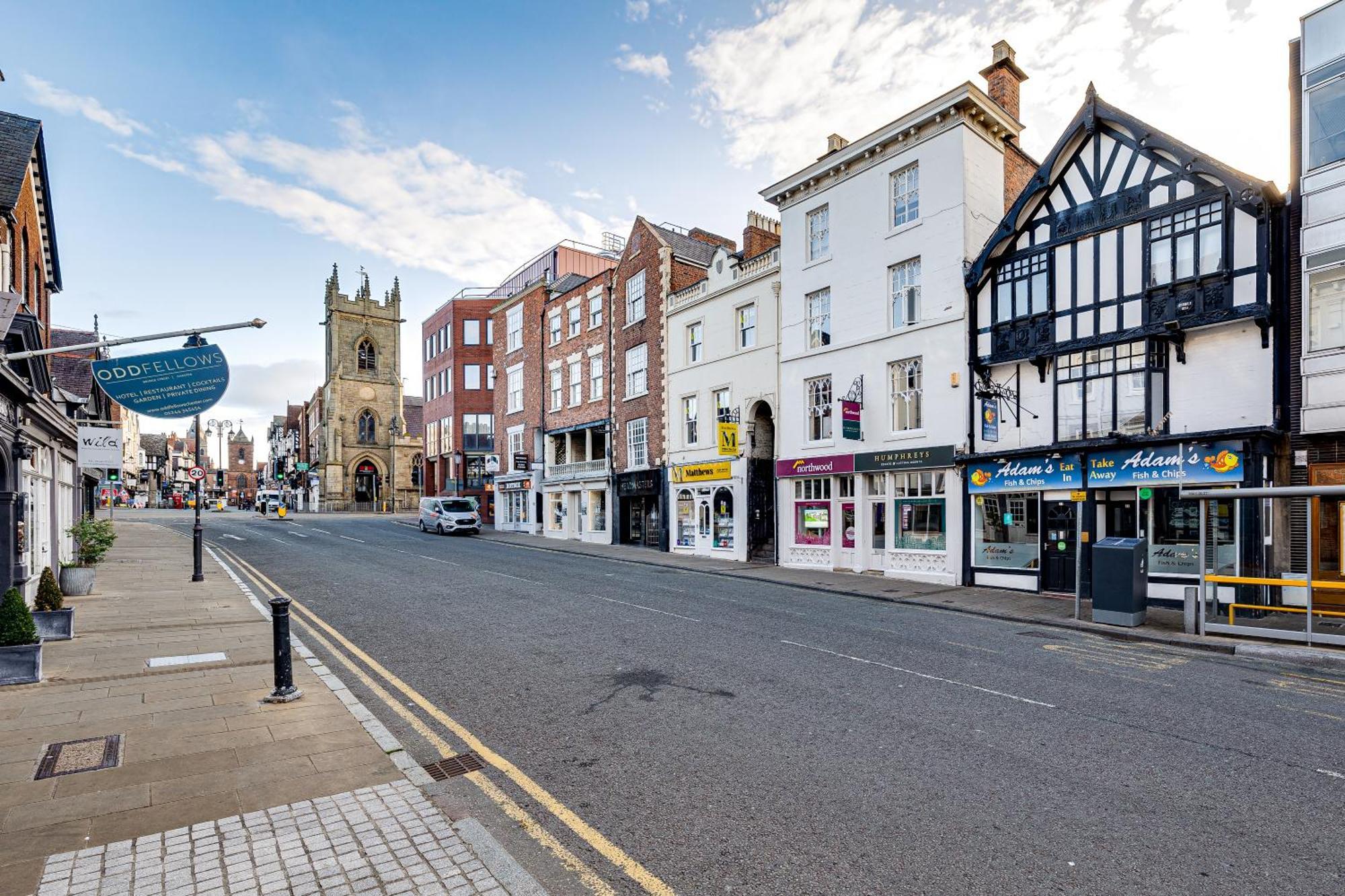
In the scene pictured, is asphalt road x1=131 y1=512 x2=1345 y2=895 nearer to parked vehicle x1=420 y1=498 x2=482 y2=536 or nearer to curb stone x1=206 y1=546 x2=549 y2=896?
curb stone x1=206 y1=546 x2=549 y2=896

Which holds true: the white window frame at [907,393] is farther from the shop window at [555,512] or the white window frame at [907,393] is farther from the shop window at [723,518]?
the shop window at [555,512]

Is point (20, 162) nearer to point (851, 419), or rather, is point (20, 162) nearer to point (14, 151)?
point (14, 151)

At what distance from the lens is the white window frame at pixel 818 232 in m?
22.5

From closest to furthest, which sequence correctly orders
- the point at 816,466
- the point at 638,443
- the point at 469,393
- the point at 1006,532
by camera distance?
the point at 1006,532
the point at 816,466
the point at 638,443
the point at 469,393

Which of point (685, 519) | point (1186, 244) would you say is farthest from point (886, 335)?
point (685, 519)

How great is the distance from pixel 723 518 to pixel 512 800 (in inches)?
821

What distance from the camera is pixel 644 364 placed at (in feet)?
99.7

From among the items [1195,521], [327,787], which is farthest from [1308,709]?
[327,787]

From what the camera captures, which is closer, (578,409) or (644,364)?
(644,364)

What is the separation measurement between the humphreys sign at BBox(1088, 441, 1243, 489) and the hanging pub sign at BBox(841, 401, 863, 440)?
6190 millimetres

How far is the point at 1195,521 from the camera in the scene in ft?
47.1

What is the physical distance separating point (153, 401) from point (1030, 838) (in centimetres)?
925

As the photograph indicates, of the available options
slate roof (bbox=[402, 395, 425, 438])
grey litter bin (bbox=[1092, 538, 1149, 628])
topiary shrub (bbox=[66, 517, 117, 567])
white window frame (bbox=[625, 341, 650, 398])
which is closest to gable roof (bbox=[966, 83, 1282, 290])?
grey litter bin (bbox=[1092, 538, 1149, 628])

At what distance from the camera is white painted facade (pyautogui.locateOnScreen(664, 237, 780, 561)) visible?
24.6m
